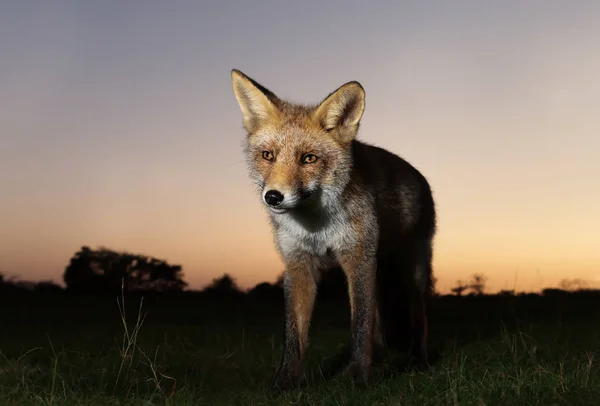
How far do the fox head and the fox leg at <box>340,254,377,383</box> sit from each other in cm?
61

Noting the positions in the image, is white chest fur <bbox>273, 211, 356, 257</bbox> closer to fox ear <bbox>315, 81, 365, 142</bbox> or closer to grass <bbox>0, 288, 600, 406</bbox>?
fox ear <bbox>315, 81, 365, 142</bbox>

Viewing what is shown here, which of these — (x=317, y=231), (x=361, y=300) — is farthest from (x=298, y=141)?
(x=361, y=300)

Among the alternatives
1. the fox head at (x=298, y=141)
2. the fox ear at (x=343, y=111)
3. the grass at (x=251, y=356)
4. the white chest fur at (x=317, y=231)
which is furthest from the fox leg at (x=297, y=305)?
the fox ear at (x=343, y=111)

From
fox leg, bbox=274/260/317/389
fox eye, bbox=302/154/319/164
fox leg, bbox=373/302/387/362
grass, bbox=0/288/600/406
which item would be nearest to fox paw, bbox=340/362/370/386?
grass, bbox=0/288/600/406

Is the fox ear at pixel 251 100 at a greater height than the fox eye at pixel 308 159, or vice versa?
the fox ear at pixel 251 100

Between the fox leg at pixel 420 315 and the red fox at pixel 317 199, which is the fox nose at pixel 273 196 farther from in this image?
the fox leg at pixel 420 315

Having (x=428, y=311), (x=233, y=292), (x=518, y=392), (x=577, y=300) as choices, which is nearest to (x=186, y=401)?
(x=518, y=392)

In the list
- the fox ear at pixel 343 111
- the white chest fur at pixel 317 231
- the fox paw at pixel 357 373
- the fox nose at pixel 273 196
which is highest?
the fox ear at pixel 343 111

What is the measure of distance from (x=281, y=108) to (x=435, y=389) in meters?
2.38

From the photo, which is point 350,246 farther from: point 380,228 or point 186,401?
point 186,401

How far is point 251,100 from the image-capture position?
5.05 metres

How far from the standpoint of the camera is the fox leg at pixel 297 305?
5109mm

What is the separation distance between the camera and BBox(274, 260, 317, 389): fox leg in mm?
5109

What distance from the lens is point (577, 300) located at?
10914mm
